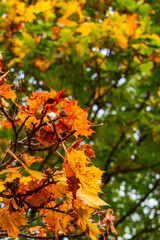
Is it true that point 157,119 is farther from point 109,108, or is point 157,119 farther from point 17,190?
point 17,190

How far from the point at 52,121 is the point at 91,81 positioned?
298 cm

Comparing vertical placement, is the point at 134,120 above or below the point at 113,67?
below

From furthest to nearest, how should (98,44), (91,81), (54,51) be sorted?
(91,81)
(54,51)
(98,44)

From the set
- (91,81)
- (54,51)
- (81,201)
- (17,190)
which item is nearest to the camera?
(81,201)

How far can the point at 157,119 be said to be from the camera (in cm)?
369

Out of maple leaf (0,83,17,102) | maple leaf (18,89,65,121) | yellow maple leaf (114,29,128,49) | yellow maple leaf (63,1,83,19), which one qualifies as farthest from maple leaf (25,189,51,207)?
yellow maple leaf (63,1,83,19)

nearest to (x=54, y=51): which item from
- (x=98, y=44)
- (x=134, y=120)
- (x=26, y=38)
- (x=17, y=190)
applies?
(x=26, y=38)

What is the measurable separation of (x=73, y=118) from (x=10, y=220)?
0.45 meters

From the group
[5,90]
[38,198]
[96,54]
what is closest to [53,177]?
[38,198]

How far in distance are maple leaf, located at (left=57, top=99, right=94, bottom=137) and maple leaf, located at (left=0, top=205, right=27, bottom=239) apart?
0.37 metres

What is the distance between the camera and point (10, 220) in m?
1.07

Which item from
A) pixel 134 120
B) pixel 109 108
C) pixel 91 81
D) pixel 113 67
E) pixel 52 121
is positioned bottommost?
pixel 109 108

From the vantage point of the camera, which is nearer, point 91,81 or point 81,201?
point 81,201

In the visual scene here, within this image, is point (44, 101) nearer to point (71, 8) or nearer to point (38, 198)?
point (38, 198)
